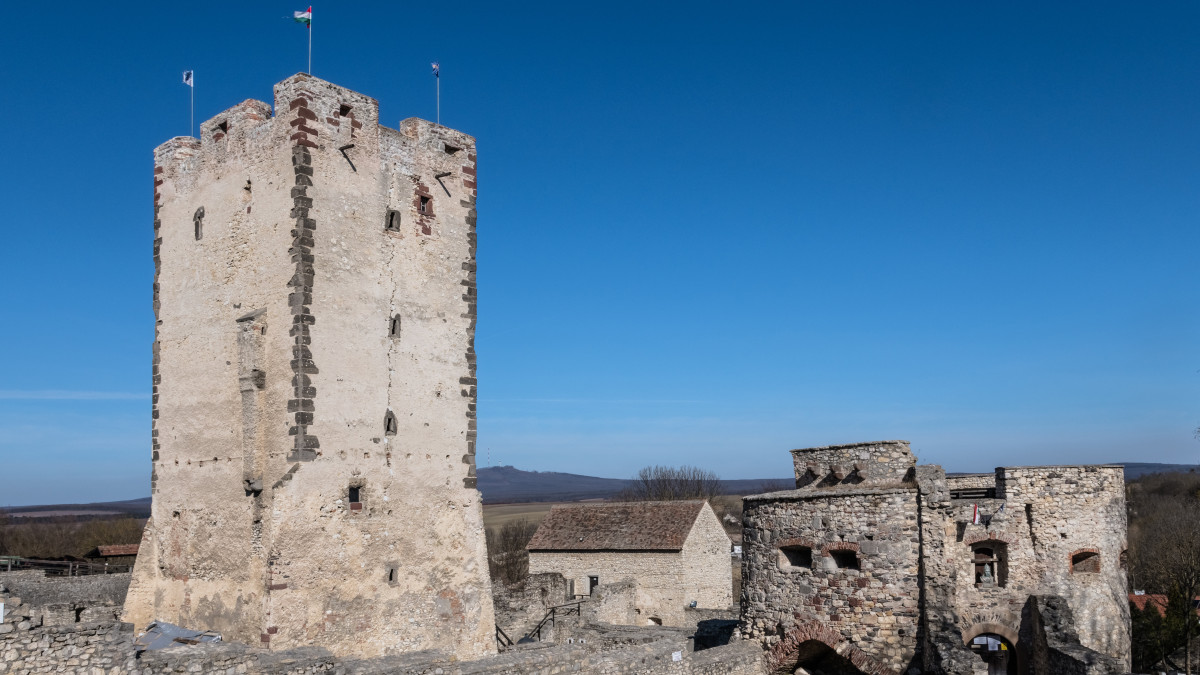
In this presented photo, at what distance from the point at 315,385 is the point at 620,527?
2439cm

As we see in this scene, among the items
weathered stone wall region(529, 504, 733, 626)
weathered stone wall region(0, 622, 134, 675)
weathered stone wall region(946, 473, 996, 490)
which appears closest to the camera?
weathered stone wall region(0, 622, 134, 675)

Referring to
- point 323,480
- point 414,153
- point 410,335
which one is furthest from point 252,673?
point 414,153

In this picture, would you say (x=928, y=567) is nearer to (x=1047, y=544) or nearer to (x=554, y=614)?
(x=1047, y=544)

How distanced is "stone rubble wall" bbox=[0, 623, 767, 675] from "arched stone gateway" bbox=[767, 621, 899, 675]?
0.43 m

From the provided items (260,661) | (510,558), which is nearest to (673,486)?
(510,558)

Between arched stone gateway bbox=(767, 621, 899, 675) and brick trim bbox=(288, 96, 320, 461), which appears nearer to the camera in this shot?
arched stone gateway bbox=(767, 621, 899, 675)

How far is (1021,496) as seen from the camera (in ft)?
52.9

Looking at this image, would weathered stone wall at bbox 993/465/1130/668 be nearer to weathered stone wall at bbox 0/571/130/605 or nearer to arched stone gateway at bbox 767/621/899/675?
arched stone gateway at bbox 767/621/899/675

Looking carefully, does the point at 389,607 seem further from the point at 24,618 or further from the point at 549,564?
the point at 549,564

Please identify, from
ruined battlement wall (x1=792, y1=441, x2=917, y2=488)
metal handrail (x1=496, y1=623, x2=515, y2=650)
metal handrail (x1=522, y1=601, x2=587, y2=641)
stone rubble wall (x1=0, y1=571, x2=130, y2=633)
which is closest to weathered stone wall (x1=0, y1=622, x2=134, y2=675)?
stone rubble wall (x1=0, y1=571, x2=130, y2=633)

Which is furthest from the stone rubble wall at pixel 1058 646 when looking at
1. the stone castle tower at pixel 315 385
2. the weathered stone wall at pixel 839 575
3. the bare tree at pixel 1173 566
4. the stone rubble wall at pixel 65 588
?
the stone rubble wall at pixel 65 588

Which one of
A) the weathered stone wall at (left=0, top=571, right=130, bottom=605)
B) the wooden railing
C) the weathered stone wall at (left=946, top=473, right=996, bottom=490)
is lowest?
the wooden railing

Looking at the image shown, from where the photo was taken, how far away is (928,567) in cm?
1517

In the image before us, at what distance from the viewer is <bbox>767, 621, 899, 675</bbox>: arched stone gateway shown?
50.1ft
